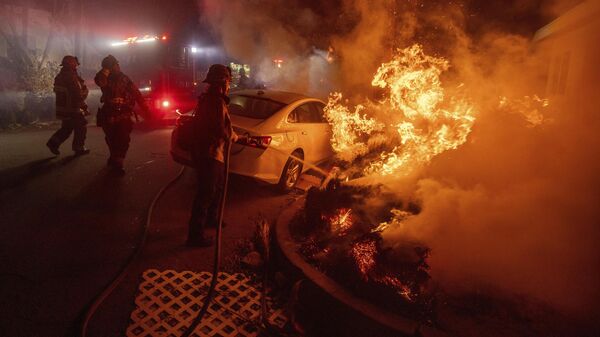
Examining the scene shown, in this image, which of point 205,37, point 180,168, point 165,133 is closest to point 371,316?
point 180,168

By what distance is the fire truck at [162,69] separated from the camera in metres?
11.9

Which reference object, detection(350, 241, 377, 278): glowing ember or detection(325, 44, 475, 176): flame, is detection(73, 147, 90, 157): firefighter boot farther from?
detection(350, 241, 377, 278): glowing ember

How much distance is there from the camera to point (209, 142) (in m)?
4.51

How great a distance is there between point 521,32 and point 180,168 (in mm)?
10406

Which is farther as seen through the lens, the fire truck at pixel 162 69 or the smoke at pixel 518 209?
the fire truck at pixel 162 69

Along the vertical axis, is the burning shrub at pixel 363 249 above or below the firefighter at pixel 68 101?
below

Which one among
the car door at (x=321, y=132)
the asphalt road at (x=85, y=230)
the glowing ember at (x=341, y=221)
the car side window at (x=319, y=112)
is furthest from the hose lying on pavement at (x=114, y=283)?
the car side window at (x=319, y=112)

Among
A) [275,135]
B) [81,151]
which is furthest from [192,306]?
[81,151]

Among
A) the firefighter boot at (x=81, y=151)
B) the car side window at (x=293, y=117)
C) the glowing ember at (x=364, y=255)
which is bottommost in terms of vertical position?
the glowing ember at (x=364, y=255)

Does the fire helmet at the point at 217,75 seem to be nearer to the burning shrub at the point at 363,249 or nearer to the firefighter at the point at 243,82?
the burning shrub at the point at 363,249

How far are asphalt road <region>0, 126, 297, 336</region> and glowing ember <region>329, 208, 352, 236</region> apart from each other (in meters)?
1.21

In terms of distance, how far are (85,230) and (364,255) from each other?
11.1 feet

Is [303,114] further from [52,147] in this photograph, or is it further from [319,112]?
[52,147]

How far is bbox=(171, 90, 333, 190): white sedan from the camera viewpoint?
19.8ft
